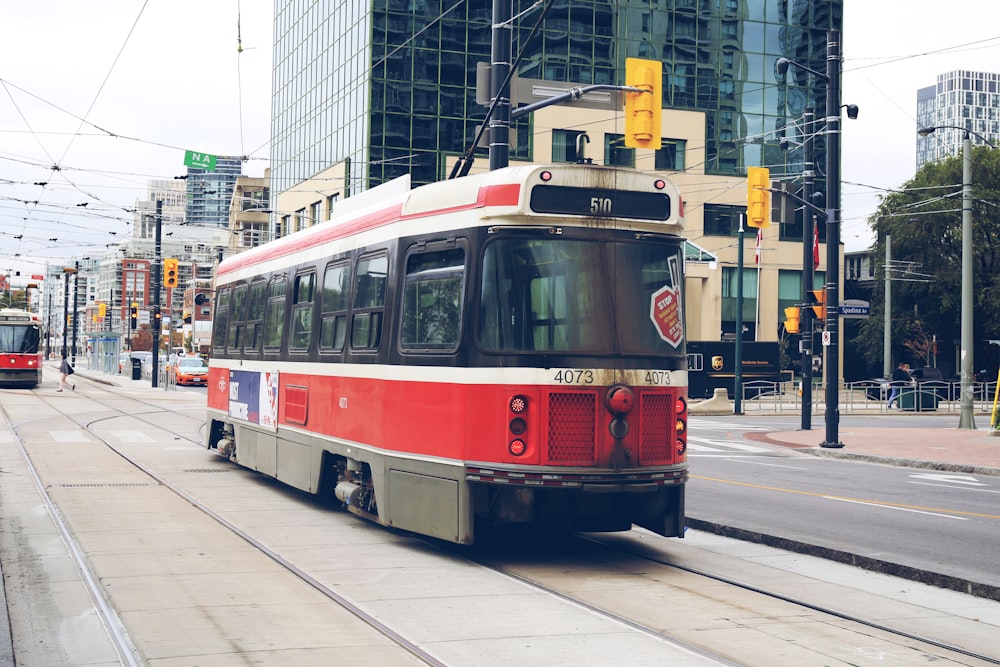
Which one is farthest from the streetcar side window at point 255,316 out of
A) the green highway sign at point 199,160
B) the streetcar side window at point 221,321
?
the green highway sign at point 199,160

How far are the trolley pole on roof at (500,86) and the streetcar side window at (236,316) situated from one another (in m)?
4.32

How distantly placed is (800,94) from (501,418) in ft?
193

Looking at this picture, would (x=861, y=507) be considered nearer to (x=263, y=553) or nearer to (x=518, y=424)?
(x=518, y=424)

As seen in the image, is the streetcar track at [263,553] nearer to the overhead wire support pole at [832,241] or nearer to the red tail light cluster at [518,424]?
the red tail light cluster at [518,424]

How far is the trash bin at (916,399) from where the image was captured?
4524 centimetres

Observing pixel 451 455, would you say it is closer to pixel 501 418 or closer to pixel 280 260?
pixel 501 418

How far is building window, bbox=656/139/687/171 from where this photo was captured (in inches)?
2405

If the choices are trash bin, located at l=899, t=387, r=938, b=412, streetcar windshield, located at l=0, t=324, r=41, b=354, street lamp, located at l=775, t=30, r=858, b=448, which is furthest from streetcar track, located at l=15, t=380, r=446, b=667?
trash bin, located at l=899, t=387, r=938, b=412

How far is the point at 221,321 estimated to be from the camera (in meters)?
18.1

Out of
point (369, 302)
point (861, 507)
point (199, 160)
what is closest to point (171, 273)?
point (199, 160)

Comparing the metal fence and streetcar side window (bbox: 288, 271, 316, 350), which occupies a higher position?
streetcar side window (bbox: 288, 271, 316, 350)

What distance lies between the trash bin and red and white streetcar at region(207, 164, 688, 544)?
3779 centimetres

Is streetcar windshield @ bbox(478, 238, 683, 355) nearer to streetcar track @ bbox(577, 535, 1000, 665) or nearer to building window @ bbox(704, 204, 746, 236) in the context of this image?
streetcar track @ bbox(577, 535, 1000, 665)

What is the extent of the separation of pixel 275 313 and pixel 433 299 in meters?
5.13
